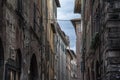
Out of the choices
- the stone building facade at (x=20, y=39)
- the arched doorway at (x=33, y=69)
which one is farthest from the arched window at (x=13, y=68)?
the arched doorway at (x=33, y=69)

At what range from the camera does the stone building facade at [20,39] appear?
16359 mm

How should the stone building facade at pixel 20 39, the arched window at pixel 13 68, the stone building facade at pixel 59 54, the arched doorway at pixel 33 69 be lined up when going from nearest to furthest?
the stone building facade at pixel 20 39 → the arched window at pixel 13 68 → the arched doorway at pixel 33 69 → the stone building facade at pixel 59 54

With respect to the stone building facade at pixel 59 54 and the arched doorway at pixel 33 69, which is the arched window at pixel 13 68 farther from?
the stone building facade at pixel 59 54

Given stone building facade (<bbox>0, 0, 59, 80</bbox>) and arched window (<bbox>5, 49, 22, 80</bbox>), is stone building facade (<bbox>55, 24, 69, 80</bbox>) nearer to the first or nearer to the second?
stone building facade (<bbox>0, 0, 59, 80</bbox>)

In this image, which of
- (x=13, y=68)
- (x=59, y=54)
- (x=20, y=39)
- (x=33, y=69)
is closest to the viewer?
(x=13, y=68)

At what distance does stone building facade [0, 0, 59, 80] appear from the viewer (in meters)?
16.4

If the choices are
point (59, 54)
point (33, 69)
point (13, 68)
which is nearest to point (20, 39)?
point (13, 68)

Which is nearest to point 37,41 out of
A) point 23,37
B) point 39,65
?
point 39,65

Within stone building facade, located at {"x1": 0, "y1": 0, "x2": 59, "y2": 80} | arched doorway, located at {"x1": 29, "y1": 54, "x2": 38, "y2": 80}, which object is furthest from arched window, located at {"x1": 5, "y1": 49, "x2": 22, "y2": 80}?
arched doorway, located at {"x1": 29, "y1": 54, "x2": 38, "y2": 80}

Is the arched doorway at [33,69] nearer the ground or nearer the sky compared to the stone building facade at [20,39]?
nearer the ground

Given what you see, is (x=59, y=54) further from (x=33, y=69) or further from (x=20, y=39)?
(x=20, y=39)

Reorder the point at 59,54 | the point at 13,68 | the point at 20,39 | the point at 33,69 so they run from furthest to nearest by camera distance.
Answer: the point at 59,54 < the point at 33,69 < the point at 20,39 < the point at 13,68

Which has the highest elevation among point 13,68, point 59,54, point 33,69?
point 13,68

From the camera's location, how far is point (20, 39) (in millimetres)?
19828
